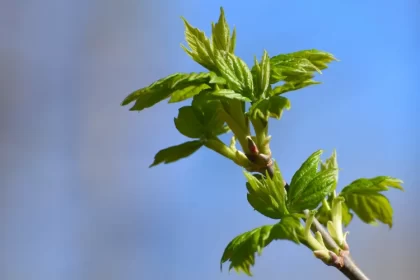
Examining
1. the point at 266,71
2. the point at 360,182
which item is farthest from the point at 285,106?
the point at 360,182

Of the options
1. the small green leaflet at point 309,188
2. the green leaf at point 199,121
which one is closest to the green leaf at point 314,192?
the small green leaflet at point 309,188

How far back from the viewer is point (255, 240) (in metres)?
0.42

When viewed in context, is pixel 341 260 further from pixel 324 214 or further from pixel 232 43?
Answer: pixel 232 43

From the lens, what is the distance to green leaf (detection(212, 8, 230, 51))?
1.59 ft

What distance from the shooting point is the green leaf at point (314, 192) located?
1.44 ft

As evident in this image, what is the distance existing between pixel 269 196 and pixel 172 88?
4.8 inches

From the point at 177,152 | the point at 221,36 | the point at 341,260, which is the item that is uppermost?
the point at 221,36

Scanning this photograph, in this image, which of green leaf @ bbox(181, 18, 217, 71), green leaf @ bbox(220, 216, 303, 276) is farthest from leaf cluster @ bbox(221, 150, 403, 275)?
green leaf @ bbox(181, 18, 217, 71)

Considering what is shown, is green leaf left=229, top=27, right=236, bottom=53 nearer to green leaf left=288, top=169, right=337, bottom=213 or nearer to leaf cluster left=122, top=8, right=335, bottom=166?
leaf cluster left=122, top=8, right=335, bottom=166

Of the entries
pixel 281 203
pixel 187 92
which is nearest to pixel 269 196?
pixel 281 203

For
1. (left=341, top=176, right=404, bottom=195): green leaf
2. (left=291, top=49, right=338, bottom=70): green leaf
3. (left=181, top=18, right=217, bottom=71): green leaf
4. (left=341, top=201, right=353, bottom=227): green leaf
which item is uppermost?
(left=181, top=18, right=217, bottom=71): green leaf

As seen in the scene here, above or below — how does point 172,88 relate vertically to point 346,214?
above

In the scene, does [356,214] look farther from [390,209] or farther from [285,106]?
[285,106]

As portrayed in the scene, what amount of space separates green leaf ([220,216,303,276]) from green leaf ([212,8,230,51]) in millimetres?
169
